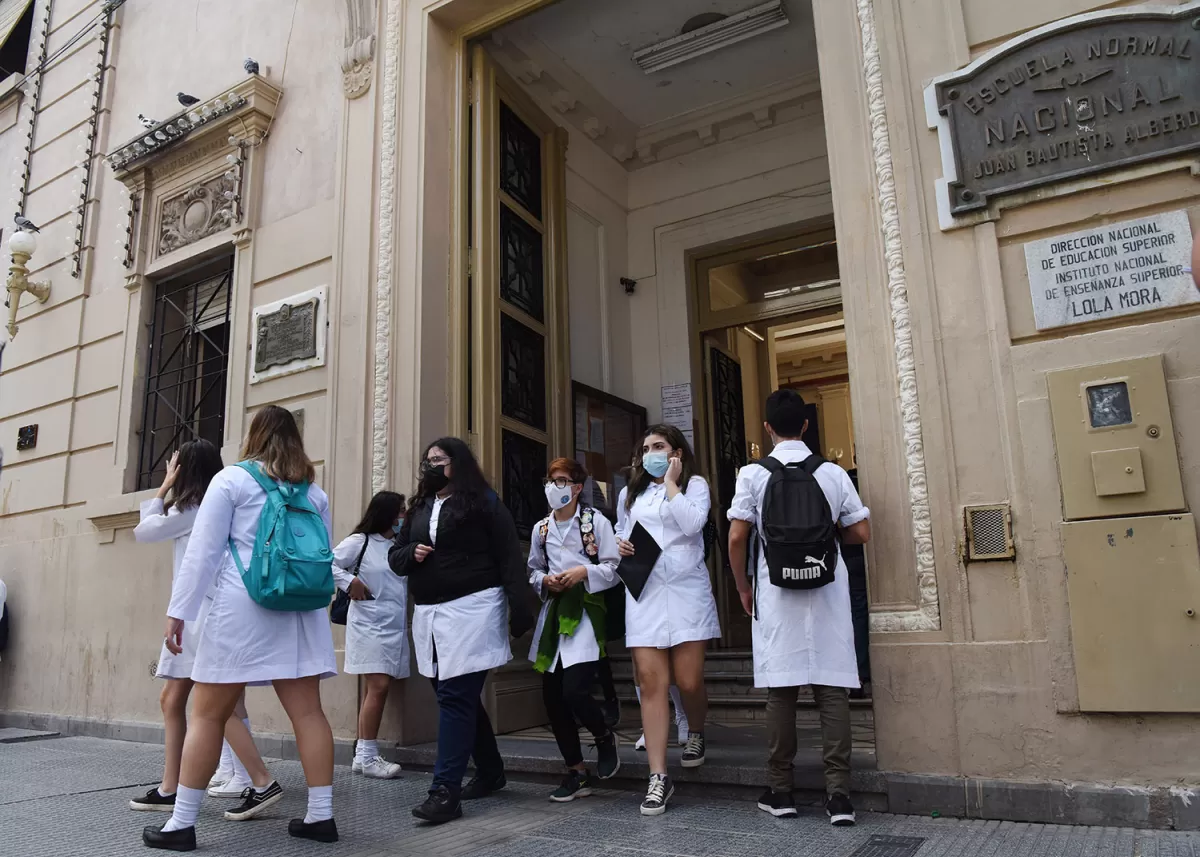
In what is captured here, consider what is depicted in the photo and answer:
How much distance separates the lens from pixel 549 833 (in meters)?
3.90

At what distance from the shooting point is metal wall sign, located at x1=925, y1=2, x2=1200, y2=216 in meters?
3.99

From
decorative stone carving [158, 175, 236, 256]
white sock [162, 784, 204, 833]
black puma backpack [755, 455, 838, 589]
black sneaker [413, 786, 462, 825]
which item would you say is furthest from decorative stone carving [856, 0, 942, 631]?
decorative stone carving [158, 175, 236, 256]

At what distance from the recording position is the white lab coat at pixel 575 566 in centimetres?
445

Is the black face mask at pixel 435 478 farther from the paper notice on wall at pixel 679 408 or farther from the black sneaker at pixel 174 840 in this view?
the paper notice on wall at pixel 679 408

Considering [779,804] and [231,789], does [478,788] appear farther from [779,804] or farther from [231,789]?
[779,804]

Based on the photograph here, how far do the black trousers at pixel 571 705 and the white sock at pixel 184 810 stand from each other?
62.9 inches

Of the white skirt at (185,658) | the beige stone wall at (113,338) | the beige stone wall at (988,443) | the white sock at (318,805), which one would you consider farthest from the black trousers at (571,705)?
the beige stone wall at (113,338)

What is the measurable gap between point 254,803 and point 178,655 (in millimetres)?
801

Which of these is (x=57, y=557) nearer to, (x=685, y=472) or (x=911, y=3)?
(x=685, y=472)

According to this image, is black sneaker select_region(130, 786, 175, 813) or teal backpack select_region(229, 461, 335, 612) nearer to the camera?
teal backpack select_region(229, 461, 335, 612)

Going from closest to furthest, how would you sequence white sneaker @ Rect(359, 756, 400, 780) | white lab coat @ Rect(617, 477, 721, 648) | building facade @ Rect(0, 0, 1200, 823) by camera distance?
building facade @ Rect(0, 0, 1200, 823), white lab coat @ Rect(617, 477, 721, 648), white sneaker @ Rect(359, 756, 400, 780)

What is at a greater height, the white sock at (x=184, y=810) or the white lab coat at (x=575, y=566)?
the white lab coat at (x=575, y=566)

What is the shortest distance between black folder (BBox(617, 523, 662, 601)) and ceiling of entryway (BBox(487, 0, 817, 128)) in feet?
15.9

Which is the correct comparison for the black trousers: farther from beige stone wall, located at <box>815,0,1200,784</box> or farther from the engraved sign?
the engraved sign
